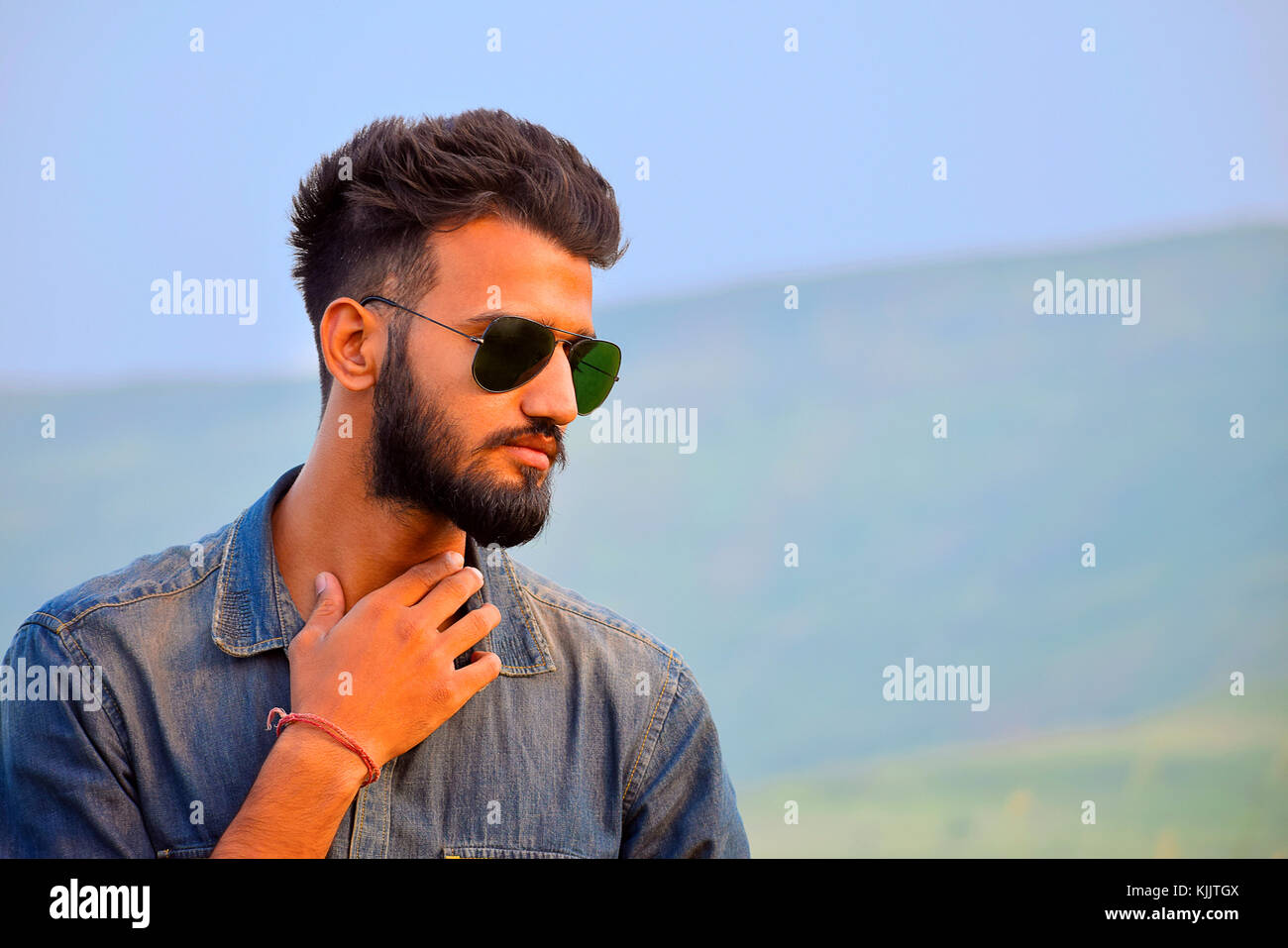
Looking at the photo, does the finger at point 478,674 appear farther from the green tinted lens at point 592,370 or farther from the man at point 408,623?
the green tinted lens at point 592,370

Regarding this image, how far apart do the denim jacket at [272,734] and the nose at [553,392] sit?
2.06ft

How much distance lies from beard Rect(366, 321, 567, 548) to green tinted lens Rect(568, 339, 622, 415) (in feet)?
0.59

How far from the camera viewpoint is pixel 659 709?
131 inches

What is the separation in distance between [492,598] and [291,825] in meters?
1.02

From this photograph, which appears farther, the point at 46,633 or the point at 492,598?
the point at 492,598

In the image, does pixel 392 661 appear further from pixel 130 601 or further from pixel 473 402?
pixel 130 601

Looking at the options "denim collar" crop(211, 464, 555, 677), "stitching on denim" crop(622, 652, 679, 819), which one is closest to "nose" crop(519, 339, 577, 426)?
"denim collar" crop(211, 464, 555, 677)

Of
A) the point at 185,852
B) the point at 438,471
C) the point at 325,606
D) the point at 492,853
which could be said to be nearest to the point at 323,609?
the point at 325,606

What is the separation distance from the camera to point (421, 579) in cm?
296

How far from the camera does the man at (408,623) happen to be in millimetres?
2770

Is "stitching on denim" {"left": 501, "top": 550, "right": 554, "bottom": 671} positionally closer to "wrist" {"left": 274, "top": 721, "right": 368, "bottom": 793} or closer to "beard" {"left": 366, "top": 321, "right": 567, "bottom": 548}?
"beard" {"left": 366, "top": 321, "right": 567, "bottom": 548}

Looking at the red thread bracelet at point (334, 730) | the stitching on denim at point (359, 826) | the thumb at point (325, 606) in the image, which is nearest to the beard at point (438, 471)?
the thumb at point (325, 606)
